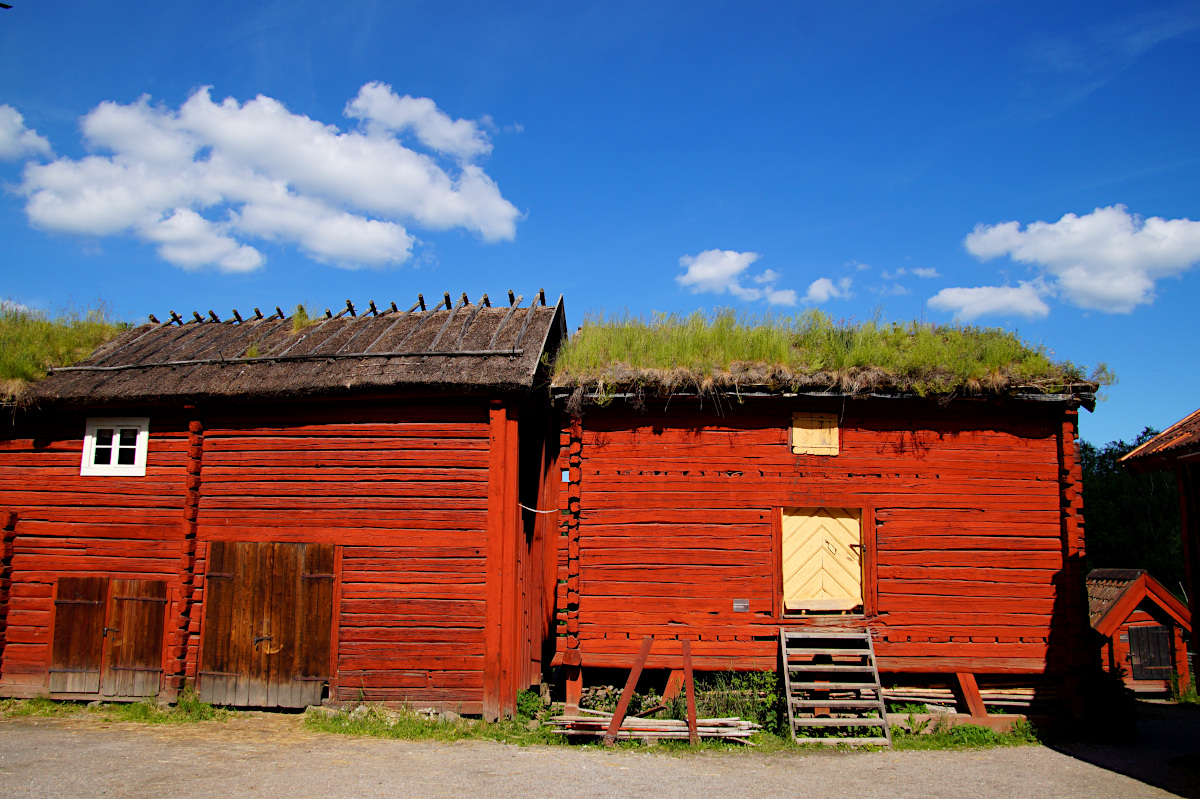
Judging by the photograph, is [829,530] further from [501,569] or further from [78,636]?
[78,636]

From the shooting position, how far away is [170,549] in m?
10.1

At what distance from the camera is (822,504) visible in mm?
9227

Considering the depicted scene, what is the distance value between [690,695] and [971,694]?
11.9ft

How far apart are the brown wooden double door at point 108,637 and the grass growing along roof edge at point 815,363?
6574 millimetres

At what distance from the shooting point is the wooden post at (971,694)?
348 inches

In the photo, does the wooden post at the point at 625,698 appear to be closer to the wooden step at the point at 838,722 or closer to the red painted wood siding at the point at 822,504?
the red painted wood siding at the point at 822,504

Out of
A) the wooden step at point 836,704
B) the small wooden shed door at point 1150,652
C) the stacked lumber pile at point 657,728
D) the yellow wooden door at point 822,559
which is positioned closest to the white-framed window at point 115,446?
the stacked lumber pile at point 657,728

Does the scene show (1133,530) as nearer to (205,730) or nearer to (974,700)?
(974,700)

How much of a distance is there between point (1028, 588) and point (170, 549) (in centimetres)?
1139

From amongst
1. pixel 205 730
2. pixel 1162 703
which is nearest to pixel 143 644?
pixel 205 730

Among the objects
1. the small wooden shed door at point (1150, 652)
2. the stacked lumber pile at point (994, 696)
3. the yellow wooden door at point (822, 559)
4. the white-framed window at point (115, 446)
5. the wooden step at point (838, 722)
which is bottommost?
the small wooden shed door at point (1150, 652)

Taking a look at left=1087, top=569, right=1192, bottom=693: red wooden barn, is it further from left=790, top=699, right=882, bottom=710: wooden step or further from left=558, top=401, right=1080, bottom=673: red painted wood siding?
left=790, top=699, right=882, bottom=710: wooden step

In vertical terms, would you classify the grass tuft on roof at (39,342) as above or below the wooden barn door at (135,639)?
above

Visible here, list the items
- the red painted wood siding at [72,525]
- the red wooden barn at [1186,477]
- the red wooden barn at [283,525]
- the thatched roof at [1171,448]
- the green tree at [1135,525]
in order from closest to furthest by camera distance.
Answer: the thatched roof at [1171,448] → the red wooden barn at [1186,477] → the red wooden barn at [283,525] → the red painted wood siding at [72,525] → the green tree at [1135,525]
